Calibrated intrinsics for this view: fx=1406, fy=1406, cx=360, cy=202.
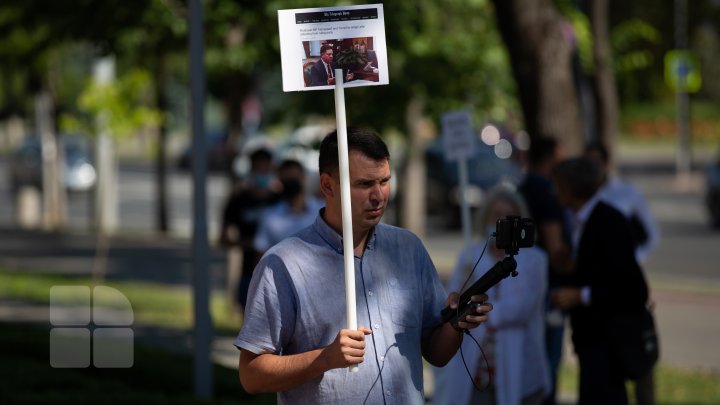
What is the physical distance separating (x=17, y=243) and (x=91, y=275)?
21.3 ft

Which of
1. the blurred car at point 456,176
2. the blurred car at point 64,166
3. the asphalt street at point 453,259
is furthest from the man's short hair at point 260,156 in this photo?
the blurred car at point 64,166

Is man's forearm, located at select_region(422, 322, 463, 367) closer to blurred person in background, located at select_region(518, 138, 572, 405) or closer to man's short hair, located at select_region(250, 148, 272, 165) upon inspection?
blurred person in background, located at select_region(518, 138, 572, 405)

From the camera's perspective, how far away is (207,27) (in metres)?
14.2

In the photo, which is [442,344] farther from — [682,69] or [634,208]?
[682,69]

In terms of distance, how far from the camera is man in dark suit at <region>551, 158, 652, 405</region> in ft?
22.0

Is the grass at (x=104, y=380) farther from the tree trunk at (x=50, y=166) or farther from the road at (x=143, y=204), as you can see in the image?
the tree trunk at (x=50, y=166)

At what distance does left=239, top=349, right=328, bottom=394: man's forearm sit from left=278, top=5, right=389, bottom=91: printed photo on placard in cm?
79

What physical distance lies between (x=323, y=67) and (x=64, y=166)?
126 feet

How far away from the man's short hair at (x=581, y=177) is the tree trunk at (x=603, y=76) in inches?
406

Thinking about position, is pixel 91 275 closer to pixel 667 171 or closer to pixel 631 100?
pixel 667 171

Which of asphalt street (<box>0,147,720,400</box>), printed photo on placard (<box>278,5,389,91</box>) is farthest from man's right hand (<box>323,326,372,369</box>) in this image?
asphalt street (<box>0,147,720,400</box>)

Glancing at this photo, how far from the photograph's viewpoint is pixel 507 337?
7039 millimetres

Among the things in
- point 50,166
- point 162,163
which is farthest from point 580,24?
point 50,166

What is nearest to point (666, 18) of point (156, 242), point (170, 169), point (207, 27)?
point (170, 169)
